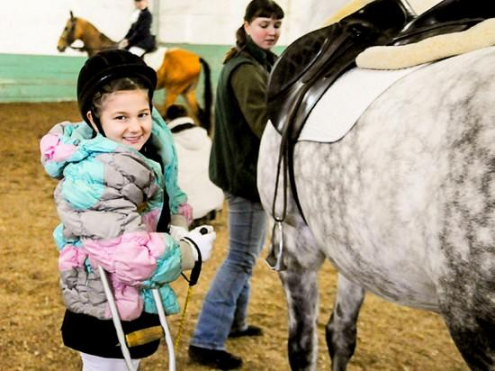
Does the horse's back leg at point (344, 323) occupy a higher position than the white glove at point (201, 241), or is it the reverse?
the white glove at point (201, 241)

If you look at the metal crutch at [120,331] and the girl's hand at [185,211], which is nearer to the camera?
the metal crutch at [120,331]

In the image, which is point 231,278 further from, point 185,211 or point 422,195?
point 422,195

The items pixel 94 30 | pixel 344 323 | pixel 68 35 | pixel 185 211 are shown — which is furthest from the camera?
pixel 94 30

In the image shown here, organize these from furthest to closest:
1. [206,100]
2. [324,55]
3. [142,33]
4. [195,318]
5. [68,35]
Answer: [68,35]
[142,33]
[206,100]
[195,318]
[324,55]

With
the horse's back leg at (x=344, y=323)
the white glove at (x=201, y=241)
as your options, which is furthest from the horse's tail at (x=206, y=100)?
the white glove at (x=201, y=241)

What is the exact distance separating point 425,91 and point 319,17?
1.17 m

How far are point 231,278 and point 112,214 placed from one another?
53.5 inches

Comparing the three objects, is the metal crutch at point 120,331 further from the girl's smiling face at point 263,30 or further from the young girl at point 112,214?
the girl's smiling face at point 263,30

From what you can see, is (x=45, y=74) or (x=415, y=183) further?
(x=45, y=74)

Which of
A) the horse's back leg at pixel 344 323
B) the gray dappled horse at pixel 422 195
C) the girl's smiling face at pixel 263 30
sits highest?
the girl's smiling face at pixel 263 30

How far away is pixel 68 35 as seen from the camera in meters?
7.54

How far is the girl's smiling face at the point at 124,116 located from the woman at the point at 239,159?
88 cm

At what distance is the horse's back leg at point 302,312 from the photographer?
203 centimetres

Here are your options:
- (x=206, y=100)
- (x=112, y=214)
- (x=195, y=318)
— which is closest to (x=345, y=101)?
(x=112, y=214)
